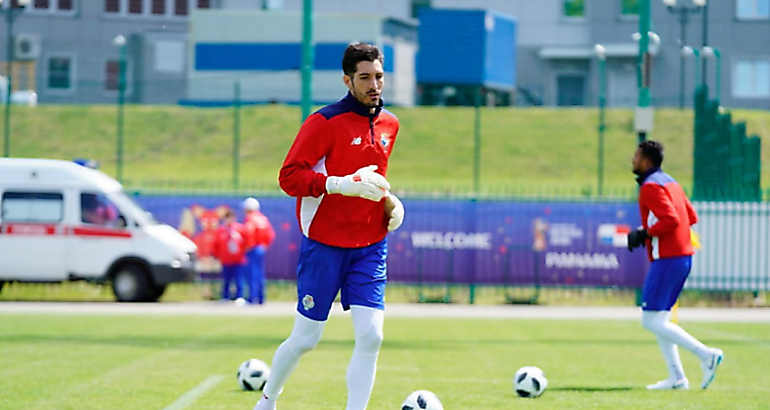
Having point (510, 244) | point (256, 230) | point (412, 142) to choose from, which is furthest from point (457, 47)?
point (256, 230)

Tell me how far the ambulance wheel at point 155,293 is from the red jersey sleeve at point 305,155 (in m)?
15.6

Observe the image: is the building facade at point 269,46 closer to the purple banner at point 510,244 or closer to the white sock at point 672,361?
the purple banner at point 510,244

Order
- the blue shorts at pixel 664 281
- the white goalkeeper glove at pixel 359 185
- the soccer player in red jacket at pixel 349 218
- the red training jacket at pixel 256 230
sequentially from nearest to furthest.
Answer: the white goalkeeper glove at pixel 359 185
the soccer player in red jacket at pixel 349 218
the blue shorts at pixel 664 281
the red training jacket at pixel 256 230

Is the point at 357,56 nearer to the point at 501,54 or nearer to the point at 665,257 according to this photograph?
the point at 665,257

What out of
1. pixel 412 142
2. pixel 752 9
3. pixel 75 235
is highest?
→ pixel 752 9

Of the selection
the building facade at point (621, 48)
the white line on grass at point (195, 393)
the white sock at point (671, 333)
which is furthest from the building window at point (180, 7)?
the white sock at point (671, 333)

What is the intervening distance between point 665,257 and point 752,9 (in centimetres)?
3916

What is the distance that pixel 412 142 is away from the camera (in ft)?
128

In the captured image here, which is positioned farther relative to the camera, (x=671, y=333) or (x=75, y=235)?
(x=75, y=235)

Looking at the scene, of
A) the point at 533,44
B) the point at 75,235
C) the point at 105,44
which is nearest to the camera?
the point at 75,235

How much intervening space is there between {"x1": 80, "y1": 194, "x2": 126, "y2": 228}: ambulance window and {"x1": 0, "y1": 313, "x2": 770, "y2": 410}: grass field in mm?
3778

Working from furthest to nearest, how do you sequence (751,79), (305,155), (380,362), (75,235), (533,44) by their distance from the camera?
1. (533,44)
2. (751,79)
3. (75,235)
4. (380,362)
5. (305,155)

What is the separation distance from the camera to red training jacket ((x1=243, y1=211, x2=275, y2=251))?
71.0 ft

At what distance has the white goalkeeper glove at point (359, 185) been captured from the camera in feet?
23.3
